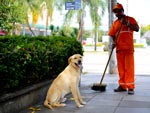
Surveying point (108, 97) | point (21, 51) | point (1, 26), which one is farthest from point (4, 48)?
point (1, 26)

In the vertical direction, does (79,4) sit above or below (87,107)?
above

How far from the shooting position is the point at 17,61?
6.77 meters

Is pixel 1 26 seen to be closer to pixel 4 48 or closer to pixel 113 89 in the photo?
pixel 113 89

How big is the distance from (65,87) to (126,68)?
2.47m

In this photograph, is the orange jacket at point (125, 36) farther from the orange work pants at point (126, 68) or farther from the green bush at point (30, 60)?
the green bush at point (30, 60)

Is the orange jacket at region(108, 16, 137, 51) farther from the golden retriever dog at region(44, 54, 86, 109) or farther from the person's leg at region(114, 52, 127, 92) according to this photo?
the golden retriever dog at region(44, 54, 86, 109)

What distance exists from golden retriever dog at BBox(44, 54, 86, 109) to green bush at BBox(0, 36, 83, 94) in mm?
498

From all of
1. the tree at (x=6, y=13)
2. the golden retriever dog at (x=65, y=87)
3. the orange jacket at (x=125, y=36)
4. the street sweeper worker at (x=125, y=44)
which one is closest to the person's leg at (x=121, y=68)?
the street sweeper worker at (x=125, y=44)

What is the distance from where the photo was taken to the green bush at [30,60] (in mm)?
6484

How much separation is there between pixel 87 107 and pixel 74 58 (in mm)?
1055

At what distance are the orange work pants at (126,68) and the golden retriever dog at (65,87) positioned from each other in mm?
2085

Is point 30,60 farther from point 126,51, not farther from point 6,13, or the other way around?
point 6,13

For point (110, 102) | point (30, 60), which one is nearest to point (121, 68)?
point (110, 102)

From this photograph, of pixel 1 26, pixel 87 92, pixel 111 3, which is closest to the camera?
pixel 87 92
